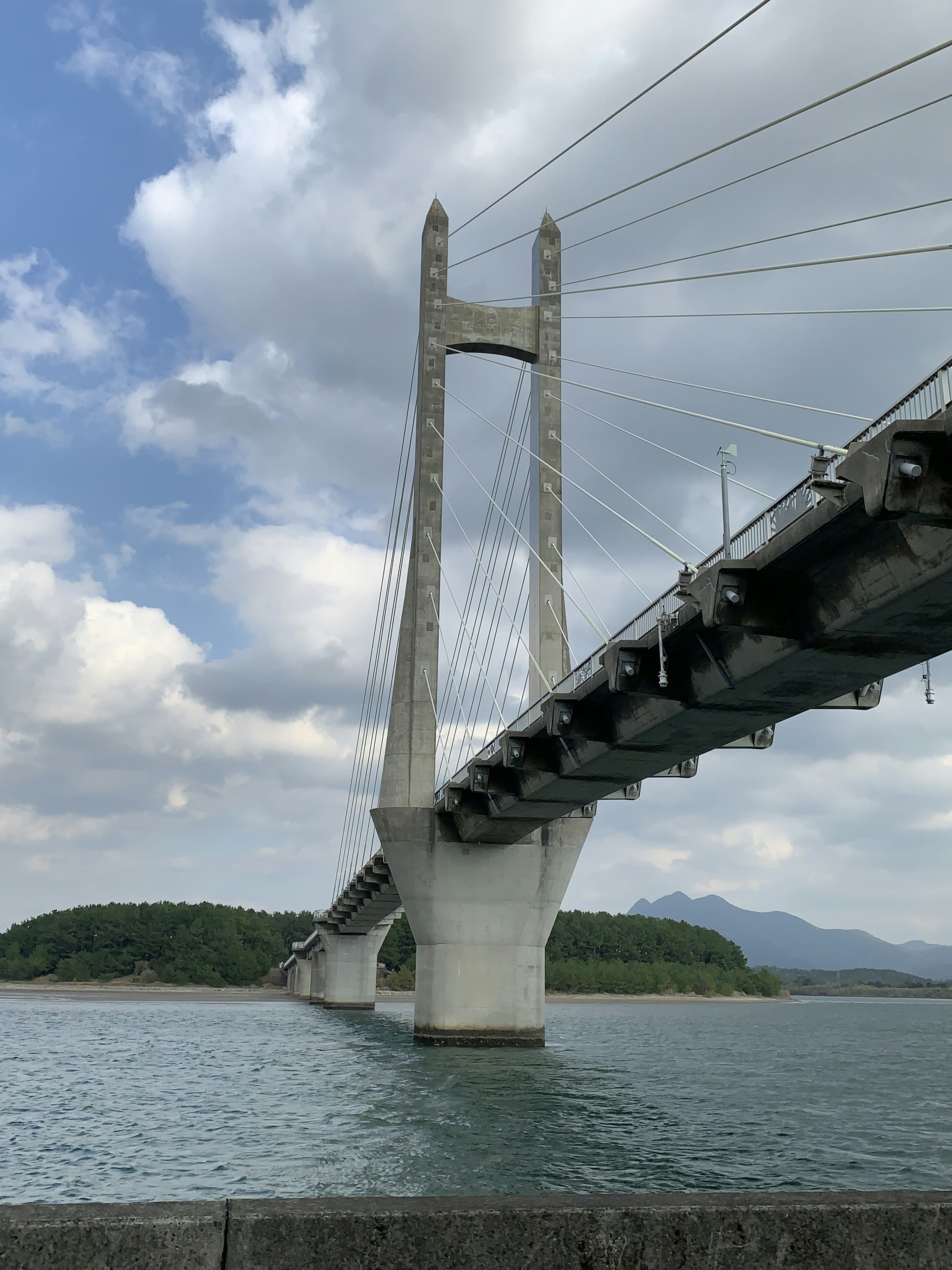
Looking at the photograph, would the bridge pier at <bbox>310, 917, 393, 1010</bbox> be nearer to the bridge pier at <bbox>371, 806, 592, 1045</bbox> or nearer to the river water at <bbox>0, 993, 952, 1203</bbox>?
the river water at <bbox>0, 993, 952, 1203</bbox>

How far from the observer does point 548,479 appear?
159 ft

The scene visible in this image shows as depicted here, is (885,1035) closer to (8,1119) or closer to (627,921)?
(8,1119)

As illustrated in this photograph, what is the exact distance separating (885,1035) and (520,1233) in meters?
88.5

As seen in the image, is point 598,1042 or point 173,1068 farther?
point 598,1042

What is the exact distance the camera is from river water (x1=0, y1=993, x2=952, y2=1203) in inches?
690

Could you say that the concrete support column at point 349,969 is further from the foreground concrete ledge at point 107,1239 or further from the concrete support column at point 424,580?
the foreground concrete ledge at point 107,1239

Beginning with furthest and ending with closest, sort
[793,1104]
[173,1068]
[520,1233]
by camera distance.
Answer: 1. [173,1068]
2. [793,1104]
3. [520,1233]

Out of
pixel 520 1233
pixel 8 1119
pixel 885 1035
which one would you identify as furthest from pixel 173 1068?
pixel 885 1035

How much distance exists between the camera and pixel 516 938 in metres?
43.6

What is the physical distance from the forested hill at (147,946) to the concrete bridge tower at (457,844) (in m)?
110

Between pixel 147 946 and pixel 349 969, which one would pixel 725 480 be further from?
pixel 147 946

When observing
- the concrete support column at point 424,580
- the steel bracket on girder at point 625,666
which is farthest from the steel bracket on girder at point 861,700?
the concrete support column at point 424,580

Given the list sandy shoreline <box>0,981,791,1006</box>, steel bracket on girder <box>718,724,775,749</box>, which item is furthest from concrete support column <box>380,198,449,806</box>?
sandy shoreline <box>0,981,791,1006</box>

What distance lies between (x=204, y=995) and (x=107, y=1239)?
138 metres
